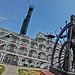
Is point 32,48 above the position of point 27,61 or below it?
above

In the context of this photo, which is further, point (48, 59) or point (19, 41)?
point (48, 59)

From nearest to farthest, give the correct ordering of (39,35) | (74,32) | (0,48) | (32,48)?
(74,32) < (0,48) < (32,48) < (39,35)

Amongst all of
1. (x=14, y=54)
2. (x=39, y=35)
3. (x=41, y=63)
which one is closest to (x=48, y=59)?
(x=41, y=63)

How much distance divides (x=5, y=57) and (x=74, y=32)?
81.0 feet

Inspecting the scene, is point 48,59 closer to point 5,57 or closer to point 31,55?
point 31,55

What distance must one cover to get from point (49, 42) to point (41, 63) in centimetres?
1116

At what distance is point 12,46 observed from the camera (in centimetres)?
2597

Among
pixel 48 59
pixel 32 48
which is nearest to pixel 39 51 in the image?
pixel 32 48

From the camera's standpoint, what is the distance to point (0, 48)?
23141mm

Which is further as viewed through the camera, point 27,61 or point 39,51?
point 39,51

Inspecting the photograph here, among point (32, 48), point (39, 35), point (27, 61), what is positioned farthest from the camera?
point (39, 35)

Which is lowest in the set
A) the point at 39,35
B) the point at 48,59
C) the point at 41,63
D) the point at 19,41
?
the point at 41,63

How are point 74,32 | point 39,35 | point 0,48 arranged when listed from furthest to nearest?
point 39,35
point 0,48
point 74,32

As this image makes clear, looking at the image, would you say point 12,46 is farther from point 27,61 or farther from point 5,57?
point 27,61
